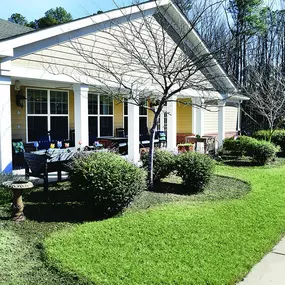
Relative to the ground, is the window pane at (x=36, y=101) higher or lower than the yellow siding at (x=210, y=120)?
higher

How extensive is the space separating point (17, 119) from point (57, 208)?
6.21 meters

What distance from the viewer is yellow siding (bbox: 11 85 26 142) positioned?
37.4ft

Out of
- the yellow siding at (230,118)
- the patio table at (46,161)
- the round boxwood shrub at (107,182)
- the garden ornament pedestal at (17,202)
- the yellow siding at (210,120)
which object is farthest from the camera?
the yellow siding at (230,118)

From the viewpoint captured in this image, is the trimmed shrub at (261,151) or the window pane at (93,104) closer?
the trimmed shrub at (261,151)

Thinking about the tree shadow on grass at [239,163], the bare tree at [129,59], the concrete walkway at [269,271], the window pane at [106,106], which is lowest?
the concrete walkway at [269,271]

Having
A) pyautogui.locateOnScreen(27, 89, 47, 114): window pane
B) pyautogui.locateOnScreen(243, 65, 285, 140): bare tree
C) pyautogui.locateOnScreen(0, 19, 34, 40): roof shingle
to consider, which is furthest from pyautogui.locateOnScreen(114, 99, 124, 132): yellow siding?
pyautogui.locateOnScreen(243, 65, 285, 140): bare tree

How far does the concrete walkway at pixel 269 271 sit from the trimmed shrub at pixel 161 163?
4.02m

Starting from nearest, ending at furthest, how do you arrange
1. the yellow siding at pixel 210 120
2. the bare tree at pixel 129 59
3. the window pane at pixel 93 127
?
the bare tree at pixel 129 59 → the window pane at pixel 93 127 → the yellow siding at pixel 210 120

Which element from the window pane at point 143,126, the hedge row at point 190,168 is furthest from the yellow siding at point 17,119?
the window pane at point 143,126

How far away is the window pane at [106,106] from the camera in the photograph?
14883mm

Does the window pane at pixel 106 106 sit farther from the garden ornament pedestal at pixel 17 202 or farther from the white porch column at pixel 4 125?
the garden ornament pedestal at pixel 17 202

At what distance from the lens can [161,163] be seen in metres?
8.56

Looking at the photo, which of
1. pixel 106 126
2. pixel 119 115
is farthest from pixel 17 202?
pixel 119 115

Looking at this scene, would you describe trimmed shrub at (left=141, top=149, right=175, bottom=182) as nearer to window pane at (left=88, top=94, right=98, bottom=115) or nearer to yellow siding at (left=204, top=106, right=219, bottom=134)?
window pane at (left=88, top=94, right=98, bottom=115)
